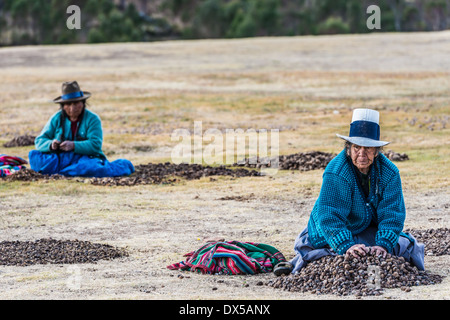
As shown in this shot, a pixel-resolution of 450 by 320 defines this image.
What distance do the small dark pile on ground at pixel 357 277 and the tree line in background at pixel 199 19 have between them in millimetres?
62072

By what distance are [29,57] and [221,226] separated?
31411mm

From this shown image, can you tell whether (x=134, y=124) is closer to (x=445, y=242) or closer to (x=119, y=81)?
(x=119, y=81)

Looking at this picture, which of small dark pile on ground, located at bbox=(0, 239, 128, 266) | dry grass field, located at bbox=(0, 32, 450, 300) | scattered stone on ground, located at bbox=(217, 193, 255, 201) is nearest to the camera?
dry grass field, located at bbox=(0, 32, 450, 300)

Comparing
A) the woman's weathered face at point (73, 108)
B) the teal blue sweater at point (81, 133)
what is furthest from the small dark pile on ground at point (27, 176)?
the woman's weathered face at point (73, 108)

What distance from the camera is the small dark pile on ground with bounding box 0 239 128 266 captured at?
7.71 metres

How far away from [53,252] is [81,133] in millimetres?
4808

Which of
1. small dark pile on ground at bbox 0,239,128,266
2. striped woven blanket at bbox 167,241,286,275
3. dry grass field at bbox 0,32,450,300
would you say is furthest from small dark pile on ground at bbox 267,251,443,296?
small dark pile on ground at bbox 0,239,128,266

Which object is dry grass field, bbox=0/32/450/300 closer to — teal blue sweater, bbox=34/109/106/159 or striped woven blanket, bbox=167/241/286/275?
striped woven blanket, bbox=167/241/286/275

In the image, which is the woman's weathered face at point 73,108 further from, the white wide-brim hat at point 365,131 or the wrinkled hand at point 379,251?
the wrinkled hand at point 379,251

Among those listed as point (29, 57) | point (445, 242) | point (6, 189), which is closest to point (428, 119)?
point (6, 189)

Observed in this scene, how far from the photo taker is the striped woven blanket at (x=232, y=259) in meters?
7.08

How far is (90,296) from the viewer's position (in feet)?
20.7

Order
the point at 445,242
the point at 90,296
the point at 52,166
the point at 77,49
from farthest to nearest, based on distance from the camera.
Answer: the point at 77,49 < the point at 52,166 < the point at 445,242 < the point at 90,296

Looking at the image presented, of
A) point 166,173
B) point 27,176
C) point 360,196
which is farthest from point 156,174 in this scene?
point 360,196
